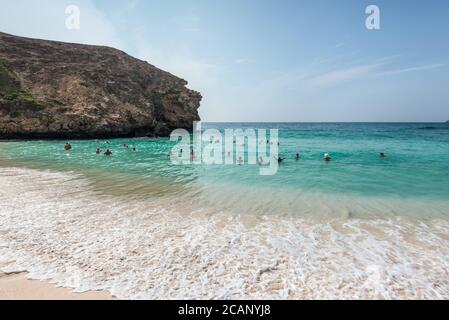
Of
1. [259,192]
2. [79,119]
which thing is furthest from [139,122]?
[259,192]

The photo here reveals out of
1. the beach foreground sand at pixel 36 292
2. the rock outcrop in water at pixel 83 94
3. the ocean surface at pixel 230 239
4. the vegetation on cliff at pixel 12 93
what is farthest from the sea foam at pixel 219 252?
the vegetation on cliff at pixel 12 93

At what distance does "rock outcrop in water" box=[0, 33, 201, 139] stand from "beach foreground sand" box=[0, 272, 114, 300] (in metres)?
46.0

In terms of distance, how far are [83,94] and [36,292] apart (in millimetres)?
52576

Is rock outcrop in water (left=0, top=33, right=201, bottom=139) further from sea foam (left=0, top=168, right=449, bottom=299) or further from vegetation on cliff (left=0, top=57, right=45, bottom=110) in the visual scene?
sea foam (left=0, top=168, right=449, bottom=299)

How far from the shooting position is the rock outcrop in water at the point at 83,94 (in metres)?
42.7

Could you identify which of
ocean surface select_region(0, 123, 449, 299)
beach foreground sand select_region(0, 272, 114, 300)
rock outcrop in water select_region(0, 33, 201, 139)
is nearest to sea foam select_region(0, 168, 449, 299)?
ocean surface select_region(0, 123, 449, 299)

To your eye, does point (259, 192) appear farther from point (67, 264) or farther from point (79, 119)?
point (79, 119)

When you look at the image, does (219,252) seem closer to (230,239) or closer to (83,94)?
(230,239)

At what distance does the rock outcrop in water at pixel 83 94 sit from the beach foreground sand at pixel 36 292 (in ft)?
151

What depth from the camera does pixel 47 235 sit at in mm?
6258

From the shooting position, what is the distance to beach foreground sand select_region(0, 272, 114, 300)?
13.2ft

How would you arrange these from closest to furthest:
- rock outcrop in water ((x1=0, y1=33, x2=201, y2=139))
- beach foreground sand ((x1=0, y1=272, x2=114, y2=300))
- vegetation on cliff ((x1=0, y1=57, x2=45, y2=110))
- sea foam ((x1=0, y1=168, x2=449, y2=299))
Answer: beach foreground sand ((x1=0, y1=272, x2=114, y2=300))
sea foam ((x1=0, y1=168, x2=449, y2=299))
vegetation on cliff ((x1=0, y1=57, x2=45, y2=110))
rock outcrop in water ((x1=0, y1=33, x2=201, y2=139))

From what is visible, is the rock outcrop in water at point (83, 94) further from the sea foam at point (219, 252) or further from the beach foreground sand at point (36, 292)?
the beach foreground sand at point (36, 292)

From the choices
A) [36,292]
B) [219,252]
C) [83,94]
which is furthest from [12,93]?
[219,252]
